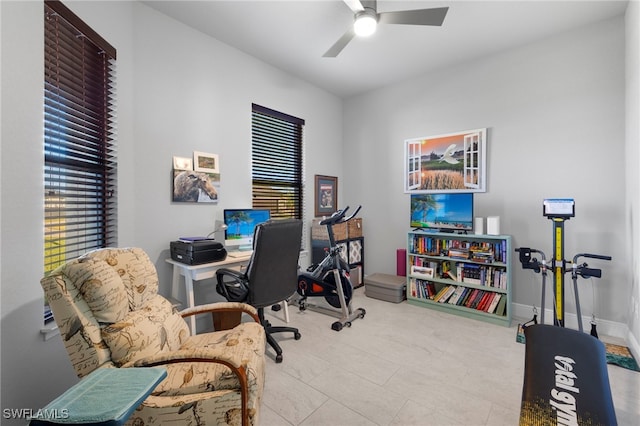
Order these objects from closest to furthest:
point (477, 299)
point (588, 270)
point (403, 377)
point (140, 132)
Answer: point (403, 377)
point (588, 270)
point (140, 132)
point (477, 299)

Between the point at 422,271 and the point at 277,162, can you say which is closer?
the point at 422,271

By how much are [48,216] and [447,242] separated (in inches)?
143

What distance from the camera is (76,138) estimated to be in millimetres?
1878

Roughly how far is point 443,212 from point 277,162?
215 cm

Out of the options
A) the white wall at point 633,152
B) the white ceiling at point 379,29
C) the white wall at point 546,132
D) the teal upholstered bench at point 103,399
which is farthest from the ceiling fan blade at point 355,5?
the teal upholstered bench at point 103,399

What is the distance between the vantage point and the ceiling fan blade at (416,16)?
80.6 inches

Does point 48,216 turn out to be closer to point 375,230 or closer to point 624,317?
point 375,230

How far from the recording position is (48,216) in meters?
1.66

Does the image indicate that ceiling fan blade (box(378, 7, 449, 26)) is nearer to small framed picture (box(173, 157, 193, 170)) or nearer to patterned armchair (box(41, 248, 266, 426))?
small framed picture (box(173, 157, 193, 170))

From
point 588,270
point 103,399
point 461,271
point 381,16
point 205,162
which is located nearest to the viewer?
point 103,399

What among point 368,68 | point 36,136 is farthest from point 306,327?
point 368,68

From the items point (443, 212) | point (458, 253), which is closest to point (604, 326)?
point (458, 253)

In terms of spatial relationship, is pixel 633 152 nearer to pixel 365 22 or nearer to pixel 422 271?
pixel 422 271

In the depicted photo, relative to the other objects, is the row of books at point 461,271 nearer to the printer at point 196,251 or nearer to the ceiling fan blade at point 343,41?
the printer at point 196,251
